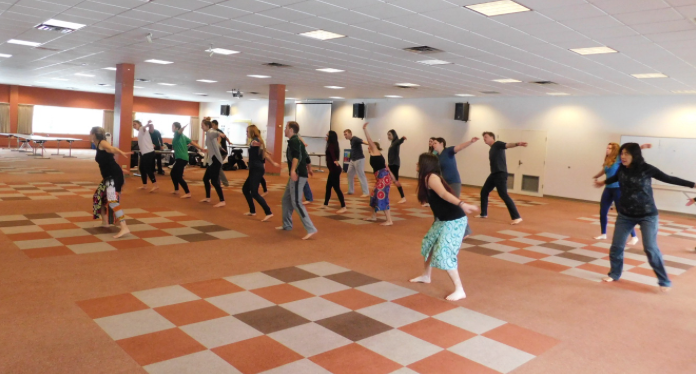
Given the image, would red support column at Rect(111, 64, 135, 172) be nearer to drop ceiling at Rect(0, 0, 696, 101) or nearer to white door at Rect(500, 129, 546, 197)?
drop ceiling at Rect(0, 0, 696, 101)

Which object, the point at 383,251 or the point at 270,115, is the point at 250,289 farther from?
the point at 270,115

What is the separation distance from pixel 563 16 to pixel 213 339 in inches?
218

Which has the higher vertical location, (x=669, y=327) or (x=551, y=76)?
(x=551, y=76)

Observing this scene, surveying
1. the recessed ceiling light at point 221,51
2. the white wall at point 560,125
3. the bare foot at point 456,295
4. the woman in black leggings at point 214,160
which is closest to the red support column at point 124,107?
the recessed ceiling light at point 221,51

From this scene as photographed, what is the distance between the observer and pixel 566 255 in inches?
266

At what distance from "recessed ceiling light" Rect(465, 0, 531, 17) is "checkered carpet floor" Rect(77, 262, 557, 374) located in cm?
362

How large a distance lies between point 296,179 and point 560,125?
11189mm

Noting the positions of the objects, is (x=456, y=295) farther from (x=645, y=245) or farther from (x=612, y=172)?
(x=612, y=172)

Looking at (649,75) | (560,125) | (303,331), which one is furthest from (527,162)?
(303,331)

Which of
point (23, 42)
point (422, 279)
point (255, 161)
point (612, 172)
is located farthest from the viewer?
point (23, 42)

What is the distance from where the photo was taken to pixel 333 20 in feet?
23.5

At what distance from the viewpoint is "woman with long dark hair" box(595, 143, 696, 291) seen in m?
5.04

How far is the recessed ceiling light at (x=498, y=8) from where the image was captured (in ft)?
19.3

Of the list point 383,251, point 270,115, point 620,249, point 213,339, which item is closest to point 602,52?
point 620,249
